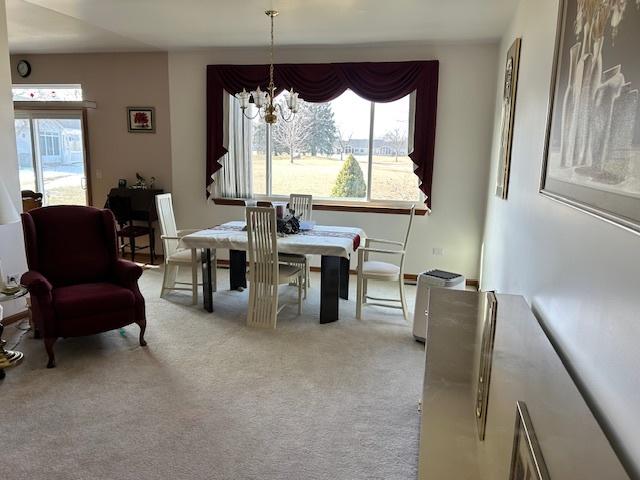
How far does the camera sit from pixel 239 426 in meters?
2.53

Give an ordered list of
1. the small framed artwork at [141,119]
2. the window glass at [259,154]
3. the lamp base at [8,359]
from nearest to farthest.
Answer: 1. the lamp base at [8,359]
2. the window glass at [259,154]
3. the small framed artwork at [141,119]

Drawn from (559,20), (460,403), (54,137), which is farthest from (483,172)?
(54,137)

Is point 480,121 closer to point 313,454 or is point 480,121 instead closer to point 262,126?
point 262,126

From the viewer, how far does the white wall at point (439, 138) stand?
498 cm

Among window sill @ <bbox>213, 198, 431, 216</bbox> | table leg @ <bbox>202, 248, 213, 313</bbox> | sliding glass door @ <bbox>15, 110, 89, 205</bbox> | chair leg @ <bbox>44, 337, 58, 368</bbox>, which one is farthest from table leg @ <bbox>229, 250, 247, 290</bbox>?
sliding glass door @ <bbox>15, 110, 89, 205</bbox>

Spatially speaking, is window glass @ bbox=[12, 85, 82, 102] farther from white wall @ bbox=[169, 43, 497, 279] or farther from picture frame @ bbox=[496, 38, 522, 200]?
picture frame @ bbox=[496, 38, 522, 200]

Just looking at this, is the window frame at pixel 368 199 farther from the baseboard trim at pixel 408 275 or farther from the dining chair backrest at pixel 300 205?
the baseboard trim at pixel 408 275

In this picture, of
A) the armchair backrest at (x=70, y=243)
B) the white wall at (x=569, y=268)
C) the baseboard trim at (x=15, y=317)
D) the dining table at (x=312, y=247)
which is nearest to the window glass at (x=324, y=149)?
the dining table at (x=312, y=247)

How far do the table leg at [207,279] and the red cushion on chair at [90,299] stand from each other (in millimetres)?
884

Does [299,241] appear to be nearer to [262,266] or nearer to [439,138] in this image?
[262,266]

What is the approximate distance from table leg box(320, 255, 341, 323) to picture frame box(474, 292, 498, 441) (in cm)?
185

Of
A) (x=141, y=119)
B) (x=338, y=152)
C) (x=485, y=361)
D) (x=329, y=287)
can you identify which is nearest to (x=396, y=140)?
(x=338, y=152)

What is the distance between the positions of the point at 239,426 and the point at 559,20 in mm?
2530

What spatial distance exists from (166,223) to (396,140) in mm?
2737
